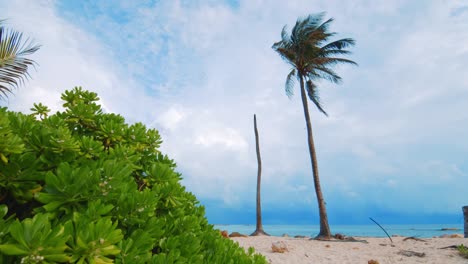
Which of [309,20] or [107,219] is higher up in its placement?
[309,20]

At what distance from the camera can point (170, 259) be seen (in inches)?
55.1

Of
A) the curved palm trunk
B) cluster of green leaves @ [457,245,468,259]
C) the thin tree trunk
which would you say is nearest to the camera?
cluster of green leaves @ [457,245,468,259]

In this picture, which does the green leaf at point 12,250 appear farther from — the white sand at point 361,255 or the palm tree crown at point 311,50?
the palm tree crown at point 311,50

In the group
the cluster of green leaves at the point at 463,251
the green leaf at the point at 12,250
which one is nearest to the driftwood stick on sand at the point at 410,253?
the cluster of green leaves at the point at 463,251

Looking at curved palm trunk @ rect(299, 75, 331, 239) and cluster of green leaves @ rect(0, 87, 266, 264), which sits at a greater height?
curved palm trunk @ rect(299, 75, 331, 239)

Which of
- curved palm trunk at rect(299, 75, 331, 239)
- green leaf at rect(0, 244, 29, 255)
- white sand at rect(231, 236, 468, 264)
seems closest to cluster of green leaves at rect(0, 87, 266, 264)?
green leaf at rect(0, 244, 29, 255)

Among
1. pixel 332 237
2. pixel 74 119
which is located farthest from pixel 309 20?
pixel 74 119

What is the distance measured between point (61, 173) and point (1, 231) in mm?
243

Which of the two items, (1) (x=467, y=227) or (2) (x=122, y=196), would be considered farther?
(1) (x=467, y=227)

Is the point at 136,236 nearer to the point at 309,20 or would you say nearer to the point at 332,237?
the point at 332,237

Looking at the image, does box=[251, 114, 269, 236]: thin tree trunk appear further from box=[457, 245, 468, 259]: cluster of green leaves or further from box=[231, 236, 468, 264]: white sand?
box=[457, 245, 468, 259]: cluster of green leaves

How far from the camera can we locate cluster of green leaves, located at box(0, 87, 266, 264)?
1.03 meters

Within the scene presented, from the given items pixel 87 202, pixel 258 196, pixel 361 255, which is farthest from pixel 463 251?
pixel 87 202

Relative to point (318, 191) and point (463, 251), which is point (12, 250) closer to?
point (463, 251)
